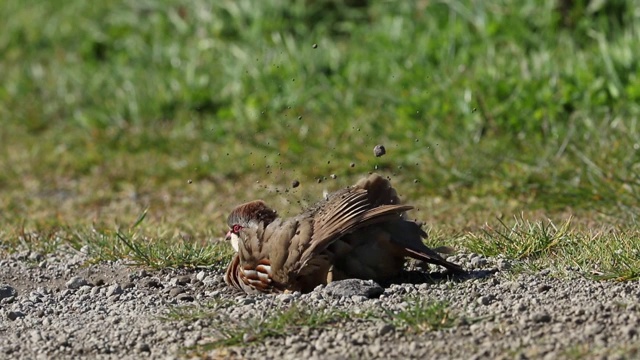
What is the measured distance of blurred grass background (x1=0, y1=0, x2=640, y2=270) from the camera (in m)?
7.17

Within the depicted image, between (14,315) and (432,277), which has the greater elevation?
(14,315)

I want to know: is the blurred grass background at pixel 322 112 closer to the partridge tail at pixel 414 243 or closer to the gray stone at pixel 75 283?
the gray stone at pixel 75 283

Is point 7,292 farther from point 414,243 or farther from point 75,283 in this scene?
point 414,243

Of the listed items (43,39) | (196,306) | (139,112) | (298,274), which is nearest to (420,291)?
(298,274)

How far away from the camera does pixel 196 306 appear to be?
4.65 meters

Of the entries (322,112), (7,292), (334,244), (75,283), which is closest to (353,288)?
(334,244)

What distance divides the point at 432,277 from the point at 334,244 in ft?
1.55

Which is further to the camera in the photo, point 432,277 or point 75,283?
point 75,283

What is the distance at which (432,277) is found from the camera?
500cm

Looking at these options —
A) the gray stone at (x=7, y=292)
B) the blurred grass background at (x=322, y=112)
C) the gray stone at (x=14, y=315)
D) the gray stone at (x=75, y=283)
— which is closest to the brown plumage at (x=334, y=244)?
the gray stone at (x=75, y=283)

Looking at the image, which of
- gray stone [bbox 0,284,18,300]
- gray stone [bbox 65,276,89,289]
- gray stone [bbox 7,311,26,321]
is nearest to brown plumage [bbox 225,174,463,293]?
gray stone [bbox 65,276,89,289]

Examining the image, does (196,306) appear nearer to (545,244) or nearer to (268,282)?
(268,282)

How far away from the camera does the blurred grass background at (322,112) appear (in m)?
7.17

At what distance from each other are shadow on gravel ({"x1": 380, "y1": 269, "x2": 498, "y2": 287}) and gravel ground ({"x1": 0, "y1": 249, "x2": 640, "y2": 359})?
0.5 inches
